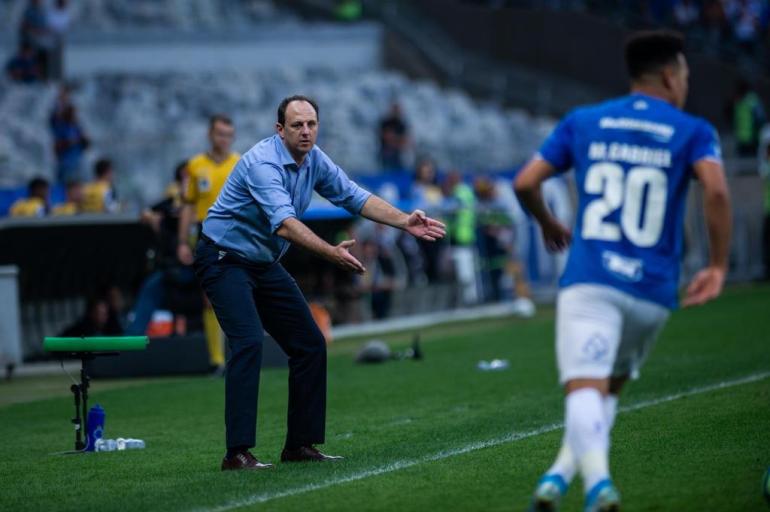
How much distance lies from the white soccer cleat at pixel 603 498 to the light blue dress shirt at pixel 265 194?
9.86ft

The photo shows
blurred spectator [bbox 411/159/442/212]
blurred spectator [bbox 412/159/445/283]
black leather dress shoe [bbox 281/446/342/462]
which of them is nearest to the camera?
black leather dress shoe [bbox 281/446/342/462]

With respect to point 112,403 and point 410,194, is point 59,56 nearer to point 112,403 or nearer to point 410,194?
point 410,194

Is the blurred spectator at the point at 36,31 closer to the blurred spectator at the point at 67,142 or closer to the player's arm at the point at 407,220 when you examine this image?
the blurred spectator at the point at 67,142

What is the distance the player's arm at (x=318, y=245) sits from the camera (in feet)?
27.7

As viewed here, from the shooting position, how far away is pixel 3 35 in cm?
3147

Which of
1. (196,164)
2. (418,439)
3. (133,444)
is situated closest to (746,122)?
(196,164)

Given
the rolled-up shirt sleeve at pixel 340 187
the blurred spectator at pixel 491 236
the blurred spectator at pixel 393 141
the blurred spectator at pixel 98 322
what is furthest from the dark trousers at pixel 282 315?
the blurred spectator at pixel 393 141

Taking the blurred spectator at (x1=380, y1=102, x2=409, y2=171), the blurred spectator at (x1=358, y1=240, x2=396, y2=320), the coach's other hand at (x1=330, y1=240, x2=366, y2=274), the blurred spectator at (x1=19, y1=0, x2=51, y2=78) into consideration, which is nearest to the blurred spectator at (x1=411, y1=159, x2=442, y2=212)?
the blurred spectator at (x1=358, y1=240, x2=396, y2=320)

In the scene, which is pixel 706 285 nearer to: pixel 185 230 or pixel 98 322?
pixel 185 230

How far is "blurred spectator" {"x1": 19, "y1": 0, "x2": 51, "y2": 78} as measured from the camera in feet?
102

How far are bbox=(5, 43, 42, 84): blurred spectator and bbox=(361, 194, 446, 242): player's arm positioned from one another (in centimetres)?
2174

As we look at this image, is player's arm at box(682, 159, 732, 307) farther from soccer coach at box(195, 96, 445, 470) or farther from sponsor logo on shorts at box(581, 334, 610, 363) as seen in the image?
soccer coach at box(195, 96, 445, 470)

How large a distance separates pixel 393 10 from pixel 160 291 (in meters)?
20.4

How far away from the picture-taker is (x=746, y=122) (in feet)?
95.6
